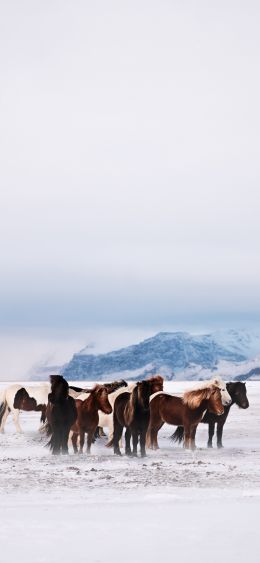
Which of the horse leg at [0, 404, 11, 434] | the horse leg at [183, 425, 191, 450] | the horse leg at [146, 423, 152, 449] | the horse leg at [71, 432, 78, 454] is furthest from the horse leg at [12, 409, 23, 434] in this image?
the horse leg at [183, 425, 191, 450]

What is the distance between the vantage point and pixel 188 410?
17.4 meters

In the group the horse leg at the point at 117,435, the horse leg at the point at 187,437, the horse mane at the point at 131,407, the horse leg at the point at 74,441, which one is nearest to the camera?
the horse mane at the point at 131,407

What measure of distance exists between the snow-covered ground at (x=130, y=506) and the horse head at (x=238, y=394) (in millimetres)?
1855

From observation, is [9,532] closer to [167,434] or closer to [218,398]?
[218,398]

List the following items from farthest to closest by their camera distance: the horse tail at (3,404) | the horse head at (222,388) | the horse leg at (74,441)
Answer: the horse tail at (3,404) → the horse head at (222,388) → the horse leg at (74,441)

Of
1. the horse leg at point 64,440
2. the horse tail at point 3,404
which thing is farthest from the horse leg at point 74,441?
the horse tail at point 3,404

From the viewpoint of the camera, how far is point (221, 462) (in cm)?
1496

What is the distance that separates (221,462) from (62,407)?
11.2ft

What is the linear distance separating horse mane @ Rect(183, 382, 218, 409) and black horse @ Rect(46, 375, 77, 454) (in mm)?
2660

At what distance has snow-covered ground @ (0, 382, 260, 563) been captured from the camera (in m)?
6.69

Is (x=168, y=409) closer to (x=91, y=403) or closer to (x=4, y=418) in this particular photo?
(x=91, y=403)

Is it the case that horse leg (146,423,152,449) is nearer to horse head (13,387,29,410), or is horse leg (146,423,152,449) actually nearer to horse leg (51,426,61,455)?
horse leg (51,426,61,455)

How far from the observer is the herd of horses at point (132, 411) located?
15.9 metres

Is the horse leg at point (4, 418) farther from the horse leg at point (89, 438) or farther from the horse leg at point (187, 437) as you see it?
the horse leg at point (187, 437)
